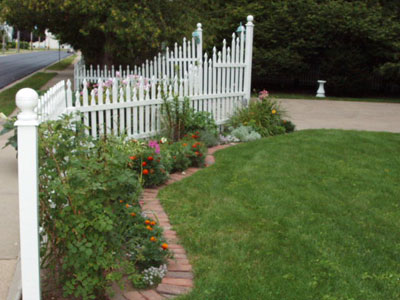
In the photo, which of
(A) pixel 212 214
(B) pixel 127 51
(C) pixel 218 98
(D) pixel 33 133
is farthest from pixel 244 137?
(B) pixel 127 51

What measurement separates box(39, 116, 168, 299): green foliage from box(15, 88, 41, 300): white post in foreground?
0.20 m

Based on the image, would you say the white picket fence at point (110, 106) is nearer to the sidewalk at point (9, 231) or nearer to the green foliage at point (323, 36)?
the sidewalk at point (9, 231)

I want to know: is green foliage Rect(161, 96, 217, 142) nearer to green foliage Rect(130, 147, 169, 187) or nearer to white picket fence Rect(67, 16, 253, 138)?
white picket fence Rect(67, 16, 253, 138)

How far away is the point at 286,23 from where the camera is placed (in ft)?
65.4

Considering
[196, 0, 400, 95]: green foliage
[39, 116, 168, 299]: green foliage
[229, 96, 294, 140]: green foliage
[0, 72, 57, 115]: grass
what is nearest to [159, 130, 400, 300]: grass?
[39, 116, 168, 299]: green foliage

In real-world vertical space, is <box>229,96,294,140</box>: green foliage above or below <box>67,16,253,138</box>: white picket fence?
below

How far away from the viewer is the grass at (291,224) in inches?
135

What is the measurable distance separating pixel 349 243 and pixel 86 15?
1187 centimetres

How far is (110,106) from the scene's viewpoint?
640cm

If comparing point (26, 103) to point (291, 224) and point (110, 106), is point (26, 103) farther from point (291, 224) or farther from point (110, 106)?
point (110, 106)

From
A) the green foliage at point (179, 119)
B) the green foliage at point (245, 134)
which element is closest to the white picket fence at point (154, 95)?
the green foliage at point (179, 119)

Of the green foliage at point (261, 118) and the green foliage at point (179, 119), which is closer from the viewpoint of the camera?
the green foliage at point (179, 119)

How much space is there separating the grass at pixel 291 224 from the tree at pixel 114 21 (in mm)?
7052

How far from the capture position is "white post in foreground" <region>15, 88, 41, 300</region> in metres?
2.71
